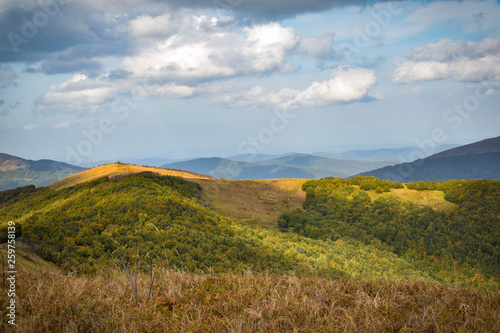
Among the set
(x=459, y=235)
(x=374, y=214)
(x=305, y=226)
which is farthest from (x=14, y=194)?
(x=459, y=235)

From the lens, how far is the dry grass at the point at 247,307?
4000mm

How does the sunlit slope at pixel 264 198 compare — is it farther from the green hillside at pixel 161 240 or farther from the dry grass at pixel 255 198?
the green hillside at pixel 161 240

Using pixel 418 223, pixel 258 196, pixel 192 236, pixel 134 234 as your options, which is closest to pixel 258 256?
pixel 192 236

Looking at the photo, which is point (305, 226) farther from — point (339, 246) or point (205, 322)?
point (205, 322)

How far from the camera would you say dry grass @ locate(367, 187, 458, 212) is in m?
36.1

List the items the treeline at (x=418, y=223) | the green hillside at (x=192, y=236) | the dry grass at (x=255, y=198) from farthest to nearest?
the dry grass at (x=255, y=198)
the treeline at (x=418, y=223)
the green hillside at (x=192, y=236)

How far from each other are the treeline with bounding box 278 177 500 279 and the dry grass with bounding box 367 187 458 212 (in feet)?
2.58

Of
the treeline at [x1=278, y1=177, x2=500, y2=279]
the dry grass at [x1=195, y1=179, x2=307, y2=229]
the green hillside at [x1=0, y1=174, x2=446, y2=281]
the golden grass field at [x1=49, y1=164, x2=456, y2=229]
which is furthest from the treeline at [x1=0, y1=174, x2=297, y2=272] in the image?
the treeline at [x1=278, y1=177, x2=500, y2=279]

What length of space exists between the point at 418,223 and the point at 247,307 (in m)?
35.8

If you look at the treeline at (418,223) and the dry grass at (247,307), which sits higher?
the dry grass at (247,307)

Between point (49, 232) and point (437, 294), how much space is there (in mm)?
15476

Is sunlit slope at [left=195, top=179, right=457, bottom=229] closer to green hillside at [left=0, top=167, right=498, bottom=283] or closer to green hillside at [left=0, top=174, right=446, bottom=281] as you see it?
green hillside at [left=0, top=167, right=498, bottom=283]

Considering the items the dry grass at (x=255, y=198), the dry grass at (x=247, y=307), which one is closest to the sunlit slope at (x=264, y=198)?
the dry grass at (x=255, y=198)

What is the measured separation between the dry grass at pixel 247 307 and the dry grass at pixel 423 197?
35971 millimetres
